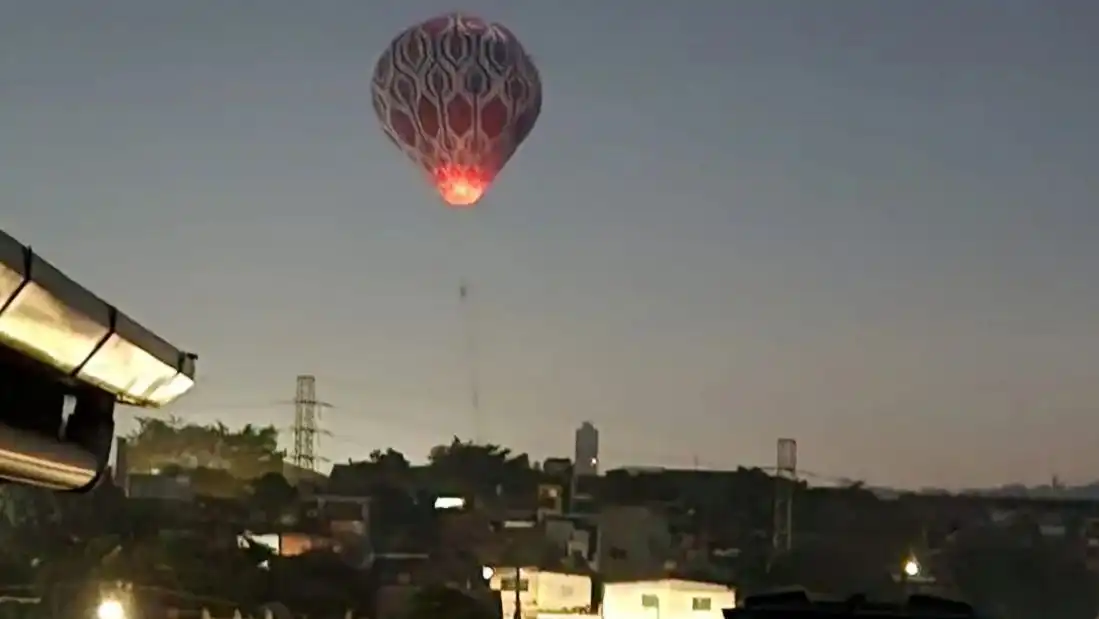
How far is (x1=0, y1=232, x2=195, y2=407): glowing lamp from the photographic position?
7.15ft

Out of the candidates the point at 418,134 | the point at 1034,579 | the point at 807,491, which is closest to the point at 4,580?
the point at 418,134

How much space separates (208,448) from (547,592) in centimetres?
2758

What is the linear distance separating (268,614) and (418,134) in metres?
7.68

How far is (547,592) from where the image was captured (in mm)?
39062

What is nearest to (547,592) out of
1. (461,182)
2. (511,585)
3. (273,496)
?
(511,585)

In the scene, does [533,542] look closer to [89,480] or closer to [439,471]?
[439,471]

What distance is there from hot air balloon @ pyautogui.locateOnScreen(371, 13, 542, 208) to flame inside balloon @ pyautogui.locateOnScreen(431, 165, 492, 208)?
1cm

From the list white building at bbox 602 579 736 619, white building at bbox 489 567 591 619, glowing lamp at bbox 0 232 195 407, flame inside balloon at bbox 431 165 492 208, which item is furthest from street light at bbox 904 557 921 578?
glowing lamp at bbox 0 232 195 407

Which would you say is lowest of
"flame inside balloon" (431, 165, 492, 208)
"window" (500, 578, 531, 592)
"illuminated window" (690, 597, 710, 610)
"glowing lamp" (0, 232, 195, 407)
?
"illuminated window" (690, 597, 710, 610)

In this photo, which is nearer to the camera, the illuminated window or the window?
the illuminated window

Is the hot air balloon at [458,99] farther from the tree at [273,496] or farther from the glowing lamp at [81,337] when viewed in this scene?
the glowing lamp at [81,337]

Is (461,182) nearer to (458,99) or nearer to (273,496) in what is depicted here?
(458,99)

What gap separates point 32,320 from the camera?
2.27 metres

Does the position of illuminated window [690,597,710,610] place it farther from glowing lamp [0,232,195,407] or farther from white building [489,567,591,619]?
glowing lamp [0,232,195,407]
